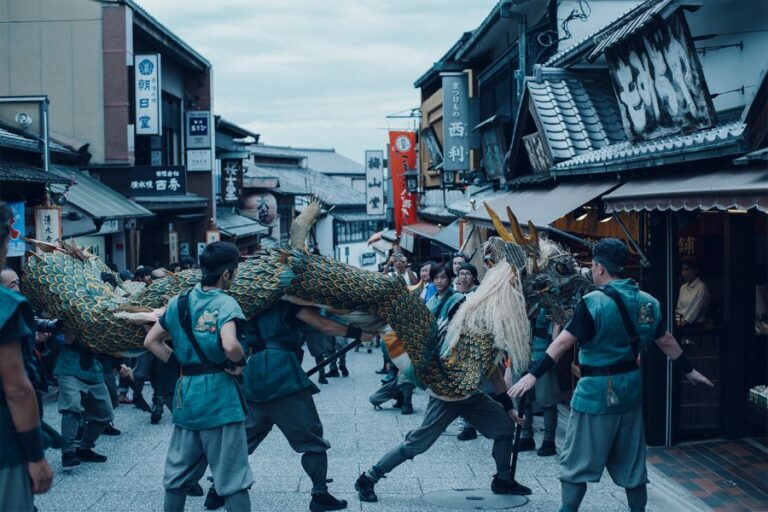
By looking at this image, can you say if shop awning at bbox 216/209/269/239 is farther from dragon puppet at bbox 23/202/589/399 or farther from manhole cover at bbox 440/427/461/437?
dragon puppet at bbox 23/202/589/399

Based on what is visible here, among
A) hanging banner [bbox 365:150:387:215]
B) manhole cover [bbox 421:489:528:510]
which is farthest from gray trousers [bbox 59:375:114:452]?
hanging banner [bbox 365:150:387:215]

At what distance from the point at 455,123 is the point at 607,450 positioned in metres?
15.3

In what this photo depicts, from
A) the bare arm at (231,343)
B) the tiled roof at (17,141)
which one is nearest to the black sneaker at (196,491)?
the bare arm at (231,343)

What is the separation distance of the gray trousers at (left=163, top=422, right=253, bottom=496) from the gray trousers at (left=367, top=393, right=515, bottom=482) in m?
1.71

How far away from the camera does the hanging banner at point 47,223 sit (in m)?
13.8

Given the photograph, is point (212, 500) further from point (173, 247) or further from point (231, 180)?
point (231, 180)

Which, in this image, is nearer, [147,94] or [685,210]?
[685,210]

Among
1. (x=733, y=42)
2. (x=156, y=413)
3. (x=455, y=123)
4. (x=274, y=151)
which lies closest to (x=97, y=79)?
(x=455, y=123)

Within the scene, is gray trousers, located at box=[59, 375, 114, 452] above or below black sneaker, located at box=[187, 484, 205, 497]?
above

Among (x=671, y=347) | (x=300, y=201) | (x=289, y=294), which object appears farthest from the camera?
(x=300, y=201)

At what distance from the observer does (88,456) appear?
27.9ft

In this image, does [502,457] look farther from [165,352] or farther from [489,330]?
[165,352]

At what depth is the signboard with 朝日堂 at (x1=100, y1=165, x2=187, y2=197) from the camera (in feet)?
68.0

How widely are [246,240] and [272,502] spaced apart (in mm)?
28764
